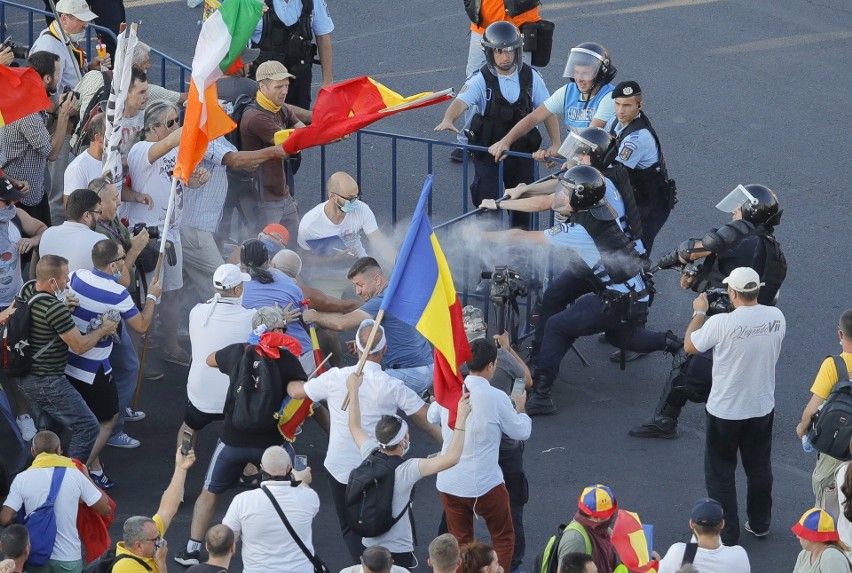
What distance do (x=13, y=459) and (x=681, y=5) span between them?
1146 centimetres

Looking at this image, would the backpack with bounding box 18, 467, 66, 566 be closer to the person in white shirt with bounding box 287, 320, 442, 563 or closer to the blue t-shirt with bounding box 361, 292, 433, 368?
the person in white shirt with bounding box 287, 320, 442, 563

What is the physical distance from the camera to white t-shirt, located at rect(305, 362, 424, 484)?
814 cm

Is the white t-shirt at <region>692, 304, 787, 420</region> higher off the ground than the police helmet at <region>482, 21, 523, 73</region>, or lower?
lower

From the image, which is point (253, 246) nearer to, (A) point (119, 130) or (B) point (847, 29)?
(A) point (119, 130)

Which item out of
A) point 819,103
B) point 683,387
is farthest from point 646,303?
point 819,103

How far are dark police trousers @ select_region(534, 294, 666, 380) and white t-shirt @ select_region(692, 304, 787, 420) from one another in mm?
1498

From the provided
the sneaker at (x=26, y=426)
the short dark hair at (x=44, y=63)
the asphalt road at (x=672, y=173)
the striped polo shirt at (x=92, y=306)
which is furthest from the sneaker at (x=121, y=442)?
the short dark hair at (x=44, y=63)

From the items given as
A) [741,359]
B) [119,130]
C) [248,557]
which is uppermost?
[119,130]

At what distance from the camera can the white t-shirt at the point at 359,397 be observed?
8.14m

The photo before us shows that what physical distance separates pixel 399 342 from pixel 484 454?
1.54 m

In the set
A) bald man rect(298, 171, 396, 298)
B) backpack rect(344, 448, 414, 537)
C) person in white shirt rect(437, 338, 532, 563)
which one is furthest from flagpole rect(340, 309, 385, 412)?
bald man rect(298, 171, 396, 298)

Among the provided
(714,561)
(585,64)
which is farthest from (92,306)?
(585,64)

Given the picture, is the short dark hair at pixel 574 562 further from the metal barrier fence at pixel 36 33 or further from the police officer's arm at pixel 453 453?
the metal barrier fence at pixel 36 33

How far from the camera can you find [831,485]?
8.44 meters
